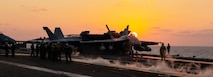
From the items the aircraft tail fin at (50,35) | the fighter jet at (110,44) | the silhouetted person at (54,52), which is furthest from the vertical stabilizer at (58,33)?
the silhouetted person at (54,52)

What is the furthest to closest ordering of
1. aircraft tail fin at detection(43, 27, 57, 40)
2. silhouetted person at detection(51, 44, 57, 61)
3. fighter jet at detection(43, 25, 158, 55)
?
aircraft tail fin at detection(43, 27, 57, 40) < fighter jet at detection(43, 25, 158, 55) < silhouetted person at detection(51, 44, 57, 61)

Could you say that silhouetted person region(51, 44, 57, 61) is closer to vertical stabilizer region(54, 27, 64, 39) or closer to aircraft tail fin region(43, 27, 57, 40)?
vertical stabilizer region(54, 27, 64, 39)

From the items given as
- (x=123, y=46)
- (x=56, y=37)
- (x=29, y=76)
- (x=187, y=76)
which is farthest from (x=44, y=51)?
(x=56, y=37)

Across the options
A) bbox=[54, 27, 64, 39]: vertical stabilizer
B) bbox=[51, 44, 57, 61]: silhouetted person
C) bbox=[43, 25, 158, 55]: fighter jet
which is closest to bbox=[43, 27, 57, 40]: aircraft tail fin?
bbox=[54, 27, 64, 39]: vertical stabilizer

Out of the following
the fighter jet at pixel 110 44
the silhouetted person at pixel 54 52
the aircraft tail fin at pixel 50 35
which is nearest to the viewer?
the silhouetted person at pixel 54 52

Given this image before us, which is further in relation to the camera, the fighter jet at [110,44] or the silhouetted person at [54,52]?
the fighter jet at [110,44]

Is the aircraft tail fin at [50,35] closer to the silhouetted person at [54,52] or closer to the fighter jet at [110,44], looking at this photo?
the fighter jet at [110,44]

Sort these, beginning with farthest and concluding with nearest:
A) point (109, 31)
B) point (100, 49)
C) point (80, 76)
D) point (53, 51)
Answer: point (109, 31), point (100, 49), point (53, 51), point (80, 76)

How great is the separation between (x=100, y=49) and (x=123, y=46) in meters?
5.02

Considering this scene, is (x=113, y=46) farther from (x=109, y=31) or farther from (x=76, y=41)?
(x=76, y=41)

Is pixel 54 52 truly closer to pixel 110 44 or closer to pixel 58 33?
pixel 110 44

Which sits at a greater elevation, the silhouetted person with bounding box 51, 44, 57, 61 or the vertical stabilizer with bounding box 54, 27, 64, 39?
the vertical stabilizer with bounding box 54, 27, 64, 39

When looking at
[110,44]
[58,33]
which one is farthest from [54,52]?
[58,33]

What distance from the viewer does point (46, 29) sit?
239 feet
